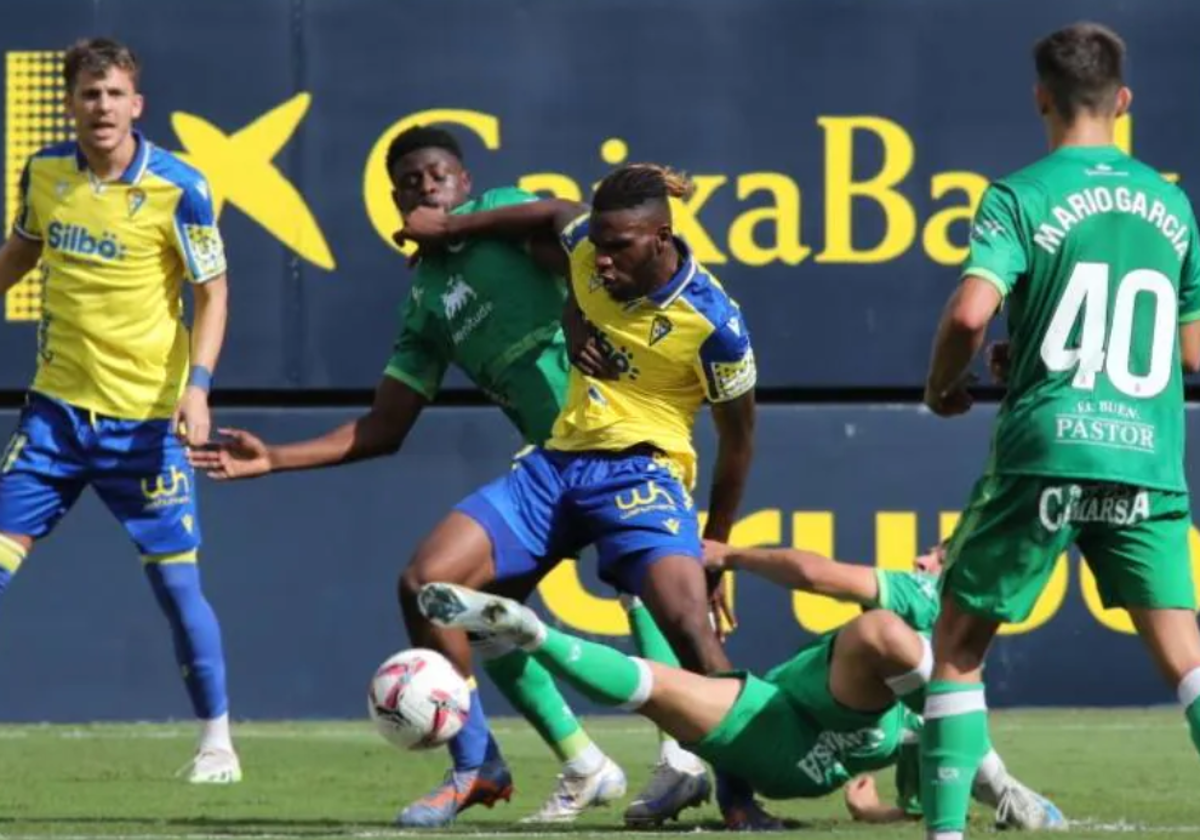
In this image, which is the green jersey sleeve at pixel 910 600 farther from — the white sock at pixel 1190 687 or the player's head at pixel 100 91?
the player's head at pixel 100 91

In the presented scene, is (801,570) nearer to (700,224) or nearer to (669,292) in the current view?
(669,292)

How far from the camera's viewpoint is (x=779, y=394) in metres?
12.3

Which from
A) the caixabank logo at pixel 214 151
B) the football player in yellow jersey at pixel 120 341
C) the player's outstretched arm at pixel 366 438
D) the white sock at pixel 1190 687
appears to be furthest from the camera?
the caixabank logo at pixel 214 151

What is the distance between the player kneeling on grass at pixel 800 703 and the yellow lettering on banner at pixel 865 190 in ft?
14.6

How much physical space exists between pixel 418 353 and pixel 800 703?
2.14 meters

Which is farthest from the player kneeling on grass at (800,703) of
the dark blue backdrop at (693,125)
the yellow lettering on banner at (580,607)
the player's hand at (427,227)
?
the dark blue backdrop at (693,125)

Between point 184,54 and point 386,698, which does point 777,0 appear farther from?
point 386,698

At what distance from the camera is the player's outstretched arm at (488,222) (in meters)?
8.66

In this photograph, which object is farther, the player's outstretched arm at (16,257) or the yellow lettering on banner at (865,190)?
the yellow lettering on banner at (865,190)

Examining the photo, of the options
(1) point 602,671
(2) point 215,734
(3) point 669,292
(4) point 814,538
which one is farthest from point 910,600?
(4) point 814,538

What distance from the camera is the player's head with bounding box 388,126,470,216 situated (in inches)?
346

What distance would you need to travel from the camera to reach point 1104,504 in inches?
260

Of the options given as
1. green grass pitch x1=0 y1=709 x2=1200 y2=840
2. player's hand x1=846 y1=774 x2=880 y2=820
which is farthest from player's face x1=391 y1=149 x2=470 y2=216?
player's hand x1=846 y1=774 x2=880 y2=820

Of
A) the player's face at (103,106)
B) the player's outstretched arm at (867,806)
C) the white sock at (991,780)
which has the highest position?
the player's face at (103,106)
